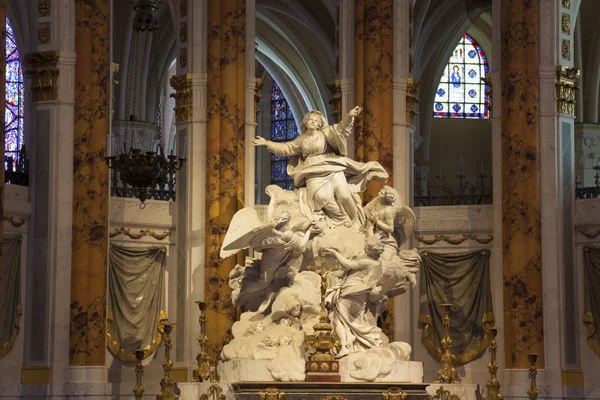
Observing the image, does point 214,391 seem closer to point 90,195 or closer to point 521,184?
point 90,195

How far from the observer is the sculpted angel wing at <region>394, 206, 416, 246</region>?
70.4ft

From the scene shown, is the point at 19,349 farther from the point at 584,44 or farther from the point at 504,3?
the point at 584,44

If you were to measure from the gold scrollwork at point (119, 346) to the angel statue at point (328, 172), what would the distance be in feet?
10.5

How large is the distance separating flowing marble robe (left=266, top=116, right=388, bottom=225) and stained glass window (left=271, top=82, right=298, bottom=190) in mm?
12206

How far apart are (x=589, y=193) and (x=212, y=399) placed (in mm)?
7433

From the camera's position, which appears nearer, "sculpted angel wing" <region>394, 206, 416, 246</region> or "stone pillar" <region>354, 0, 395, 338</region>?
"sculpted angel wing" <region>394, 206, 416, 246</region>

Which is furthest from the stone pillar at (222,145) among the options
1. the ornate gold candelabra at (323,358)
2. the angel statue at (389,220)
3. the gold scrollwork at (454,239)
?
the ornate gold candelabra at (323,358)

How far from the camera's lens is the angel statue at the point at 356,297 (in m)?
20.4

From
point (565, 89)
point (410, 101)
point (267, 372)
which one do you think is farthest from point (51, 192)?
point (565, 89)

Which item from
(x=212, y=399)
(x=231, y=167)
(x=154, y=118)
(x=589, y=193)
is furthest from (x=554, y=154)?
(x=154, y=118)

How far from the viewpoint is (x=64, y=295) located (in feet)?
72.9

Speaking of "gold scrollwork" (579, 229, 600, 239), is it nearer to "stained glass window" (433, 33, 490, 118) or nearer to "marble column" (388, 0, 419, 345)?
"marble column" (388, 0, 419, 345)

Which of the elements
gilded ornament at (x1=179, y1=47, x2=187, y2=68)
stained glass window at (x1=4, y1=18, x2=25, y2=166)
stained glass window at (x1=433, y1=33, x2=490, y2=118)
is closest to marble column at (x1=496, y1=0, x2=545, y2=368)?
gilded ornament at (x1=179, y1=47, x2=187, y2=68)

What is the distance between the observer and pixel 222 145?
77.8 feet
